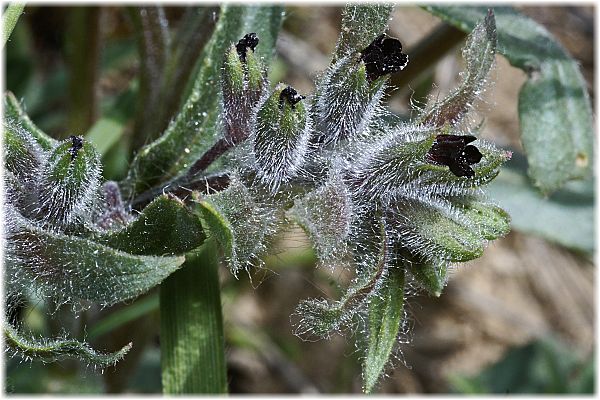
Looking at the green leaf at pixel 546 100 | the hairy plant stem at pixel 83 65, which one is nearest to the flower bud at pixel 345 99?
the green leaf at pixel 546 100

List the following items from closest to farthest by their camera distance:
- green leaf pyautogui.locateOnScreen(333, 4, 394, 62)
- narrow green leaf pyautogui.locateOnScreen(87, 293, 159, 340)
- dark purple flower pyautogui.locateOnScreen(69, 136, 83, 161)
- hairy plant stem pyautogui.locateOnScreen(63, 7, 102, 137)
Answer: dark purple flower pyautogui.locateOnScreen(69, 136, 83, 161)
green leaf pyautogui.locateOnScreen(333, 4, 394, 62)
narrow green leaf pyautogui.locateOnScreen(87, 293, 159, 340)
hairy plant stem pyautogui.locateOnScreen(63, 7, 102, 137)

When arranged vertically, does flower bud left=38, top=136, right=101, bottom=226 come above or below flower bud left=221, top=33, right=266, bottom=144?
below

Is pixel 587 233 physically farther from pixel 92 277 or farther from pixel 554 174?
pixel 92 277

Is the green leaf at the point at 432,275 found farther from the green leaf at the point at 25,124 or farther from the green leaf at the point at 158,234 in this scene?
the green leaf at the point at 25,124

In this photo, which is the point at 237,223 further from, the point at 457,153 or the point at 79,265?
the point at 457,153

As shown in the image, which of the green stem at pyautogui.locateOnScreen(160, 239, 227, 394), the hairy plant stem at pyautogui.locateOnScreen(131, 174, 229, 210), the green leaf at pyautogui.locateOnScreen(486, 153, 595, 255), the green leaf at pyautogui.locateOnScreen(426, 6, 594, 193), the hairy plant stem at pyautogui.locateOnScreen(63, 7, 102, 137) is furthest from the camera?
the hairy plant stem at pyautogui.locateOnScreen(63, 7, 102, 137)

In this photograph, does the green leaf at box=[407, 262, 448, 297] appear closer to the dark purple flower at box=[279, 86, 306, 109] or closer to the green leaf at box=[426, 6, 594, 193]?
the dark purple flower at box=[279, 86, 306, 109]

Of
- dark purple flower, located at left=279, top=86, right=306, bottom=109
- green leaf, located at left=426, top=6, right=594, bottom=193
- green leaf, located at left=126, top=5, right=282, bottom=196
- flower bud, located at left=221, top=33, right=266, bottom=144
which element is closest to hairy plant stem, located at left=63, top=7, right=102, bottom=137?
green leaf, located at left=126, top=5, right=282, bottom=196
